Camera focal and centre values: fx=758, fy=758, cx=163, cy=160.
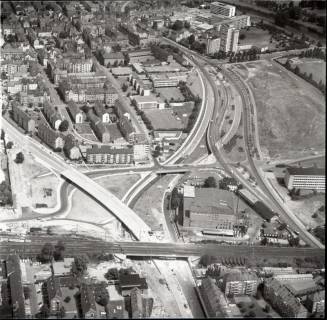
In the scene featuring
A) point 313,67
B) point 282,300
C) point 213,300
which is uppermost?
point 313,67

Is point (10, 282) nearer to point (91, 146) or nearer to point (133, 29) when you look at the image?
point (91, 146)

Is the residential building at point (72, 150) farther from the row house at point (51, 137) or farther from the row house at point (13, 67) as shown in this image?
the row house at point (13, 67)

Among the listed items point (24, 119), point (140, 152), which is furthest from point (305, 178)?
point (24, 119)

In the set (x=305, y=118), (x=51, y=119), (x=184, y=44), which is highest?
(x=305, y=118)

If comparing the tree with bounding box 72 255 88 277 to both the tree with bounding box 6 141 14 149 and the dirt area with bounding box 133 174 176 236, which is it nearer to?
the dirt area with bounding box 133 174 176 236

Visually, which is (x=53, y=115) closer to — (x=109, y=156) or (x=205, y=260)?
(x=109, y=156)

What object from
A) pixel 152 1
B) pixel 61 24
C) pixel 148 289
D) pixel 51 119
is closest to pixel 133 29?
pixel 152 1
